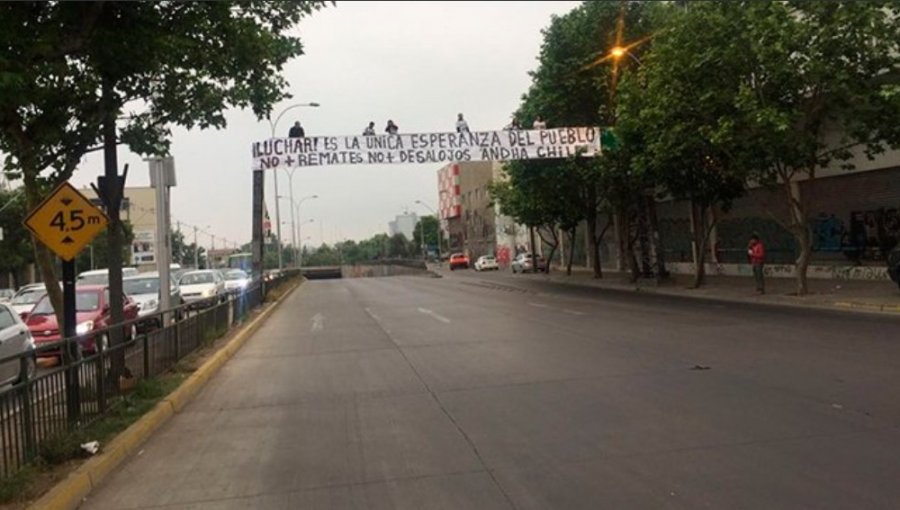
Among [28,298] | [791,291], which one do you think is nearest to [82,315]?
[28,298]

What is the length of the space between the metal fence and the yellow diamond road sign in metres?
1.09

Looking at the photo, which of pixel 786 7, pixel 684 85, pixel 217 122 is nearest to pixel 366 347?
pixel 217 122

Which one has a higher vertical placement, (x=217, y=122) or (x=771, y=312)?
(x=217, y=122)

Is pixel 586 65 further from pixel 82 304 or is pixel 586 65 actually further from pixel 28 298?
pixel 28 298

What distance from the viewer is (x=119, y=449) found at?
24.4 ft

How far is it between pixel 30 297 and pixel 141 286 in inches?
137

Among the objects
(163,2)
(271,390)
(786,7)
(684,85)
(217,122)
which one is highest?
(786,7)

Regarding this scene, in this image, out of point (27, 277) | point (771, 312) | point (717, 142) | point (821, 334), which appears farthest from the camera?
point (27, 277)

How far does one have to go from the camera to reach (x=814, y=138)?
20109 mm

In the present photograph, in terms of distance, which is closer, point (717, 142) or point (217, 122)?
point (217, 122)

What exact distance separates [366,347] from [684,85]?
1160 centimetres

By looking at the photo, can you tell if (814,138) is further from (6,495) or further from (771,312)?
(6,495)

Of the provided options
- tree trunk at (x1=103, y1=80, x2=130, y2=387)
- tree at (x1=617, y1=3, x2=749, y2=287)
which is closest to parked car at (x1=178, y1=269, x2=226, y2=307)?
tree at (x1=617, y1=3, x2=749, y2=287)

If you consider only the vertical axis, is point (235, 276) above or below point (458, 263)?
above
